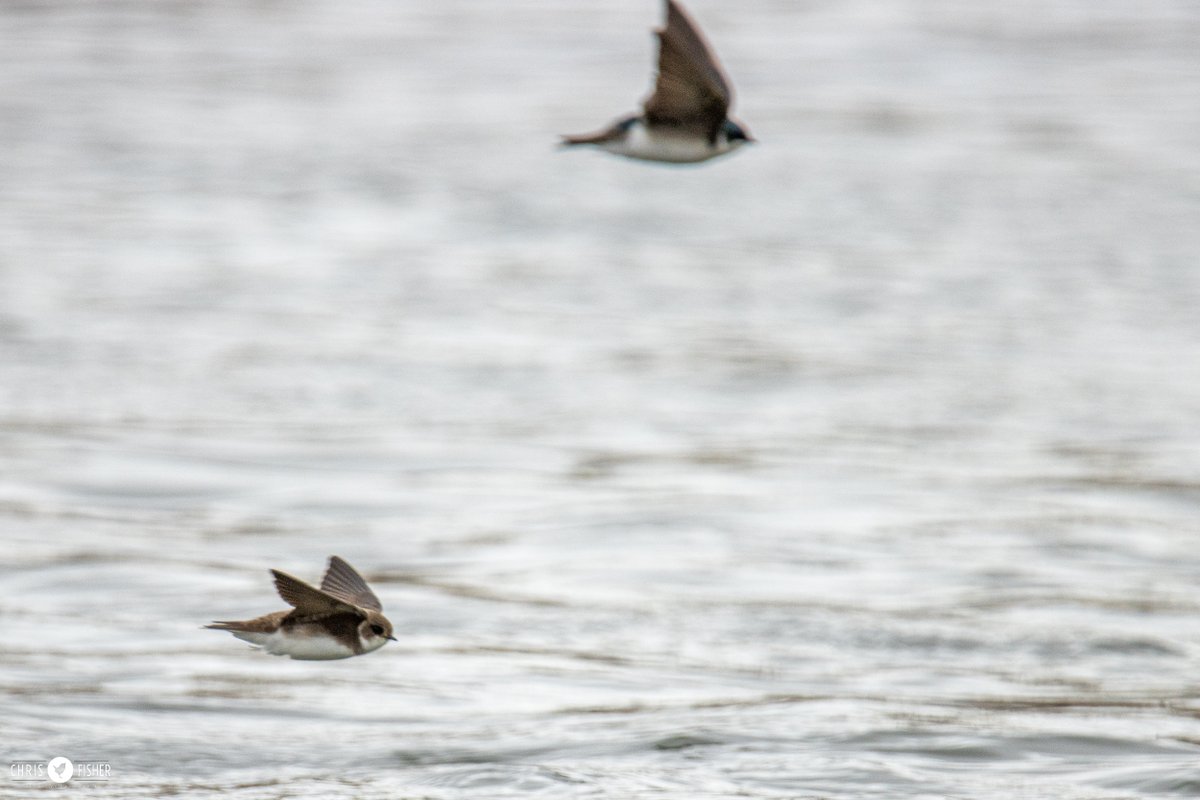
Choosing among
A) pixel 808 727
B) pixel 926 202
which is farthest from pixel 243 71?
pixel 808 727

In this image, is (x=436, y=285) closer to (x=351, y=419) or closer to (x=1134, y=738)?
(x=351, y=419)

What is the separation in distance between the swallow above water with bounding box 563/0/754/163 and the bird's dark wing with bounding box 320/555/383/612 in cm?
155

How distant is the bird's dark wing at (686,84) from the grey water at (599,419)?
12.5 ft

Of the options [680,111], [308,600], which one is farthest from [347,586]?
[680,111]

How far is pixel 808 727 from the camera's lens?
1126 cm

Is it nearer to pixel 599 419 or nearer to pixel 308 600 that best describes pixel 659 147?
pixel 308 600

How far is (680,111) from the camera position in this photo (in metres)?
7.33

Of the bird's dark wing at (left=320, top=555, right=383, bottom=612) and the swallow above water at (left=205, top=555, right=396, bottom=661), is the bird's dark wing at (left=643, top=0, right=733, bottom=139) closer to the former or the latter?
the bird's dark wing at (left=320, top=555, right=383, bottom=612)

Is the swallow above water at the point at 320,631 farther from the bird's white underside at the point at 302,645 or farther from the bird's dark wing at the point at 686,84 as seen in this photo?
the bird's dark wing at the point at 686,84

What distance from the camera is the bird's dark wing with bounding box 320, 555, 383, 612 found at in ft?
21.2

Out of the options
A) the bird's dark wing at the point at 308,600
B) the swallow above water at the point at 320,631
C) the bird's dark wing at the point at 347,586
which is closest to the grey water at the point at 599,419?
the bird's dark wing at the point at 347,586

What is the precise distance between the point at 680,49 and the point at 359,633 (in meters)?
2.22

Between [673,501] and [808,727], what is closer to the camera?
[808,727]

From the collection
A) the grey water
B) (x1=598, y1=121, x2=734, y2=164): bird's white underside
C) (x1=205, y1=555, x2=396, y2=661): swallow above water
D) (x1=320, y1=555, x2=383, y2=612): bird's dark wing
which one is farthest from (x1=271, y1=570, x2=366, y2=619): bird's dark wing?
the grey water
